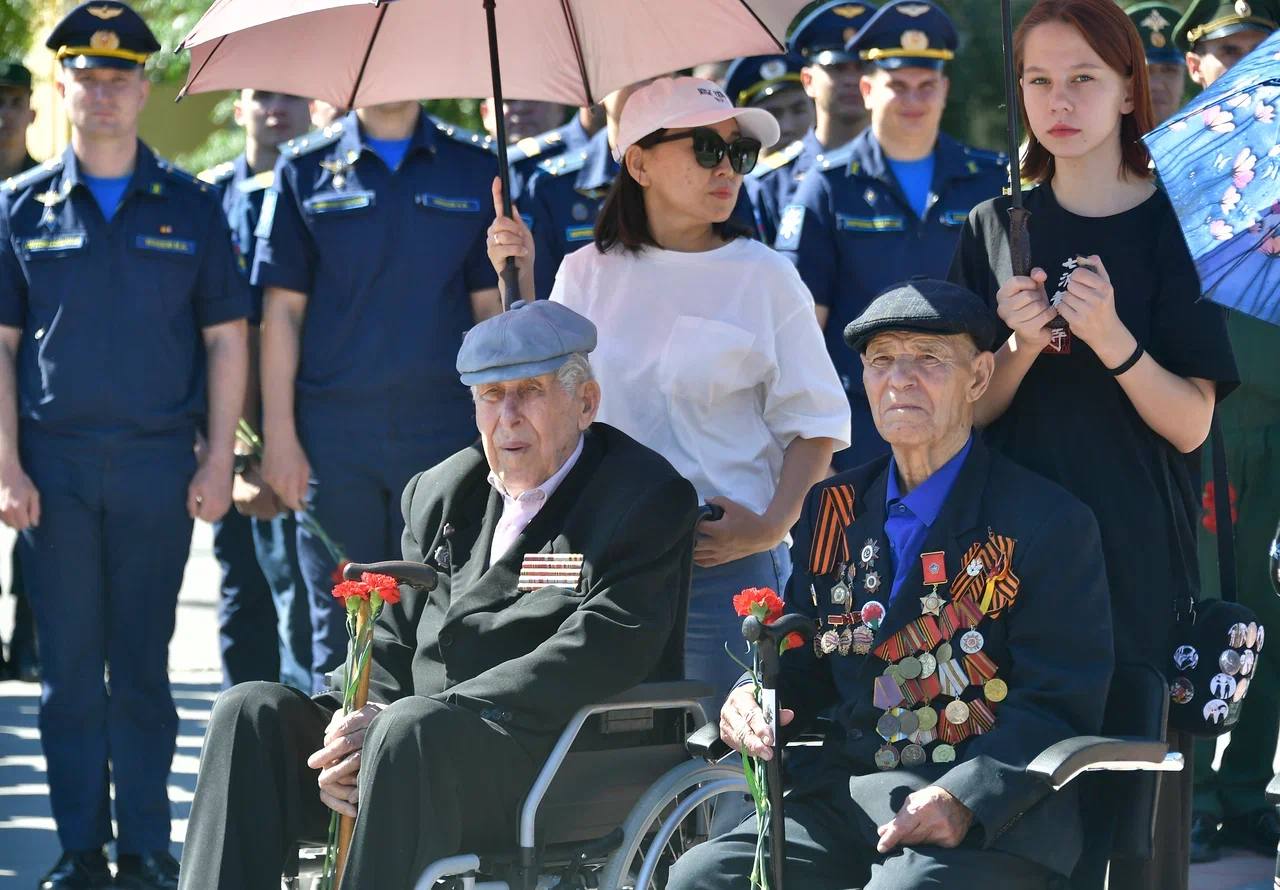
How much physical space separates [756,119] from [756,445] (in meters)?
0.80

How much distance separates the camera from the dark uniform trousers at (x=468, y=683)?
405 cm

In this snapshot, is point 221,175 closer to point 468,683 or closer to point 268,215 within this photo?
point 268,215

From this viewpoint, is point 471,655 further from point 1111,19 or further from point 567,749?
point 1111,19

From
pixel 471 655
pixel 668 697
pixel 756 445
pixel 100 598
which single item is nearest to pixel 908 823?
pixel 668 697

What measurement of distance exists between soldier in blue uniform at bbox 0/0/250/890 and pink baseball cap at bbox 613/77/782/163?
164 cm

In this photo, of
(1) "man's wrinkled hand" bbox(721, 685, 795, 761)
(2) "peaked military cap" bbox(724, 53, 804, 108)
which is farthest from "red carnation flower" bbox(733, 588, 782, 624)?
(2) "peaked military cap" bbox(724, 53, 804, 108)

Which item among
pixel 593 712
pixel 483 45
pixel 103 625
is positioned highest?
pixel 483 45

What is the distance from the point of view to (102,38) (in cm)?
607

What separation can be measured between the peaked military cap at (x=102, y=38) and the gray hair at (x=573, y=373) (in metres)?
2.09

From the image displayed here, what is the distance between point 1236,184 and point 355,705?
2.02 metres

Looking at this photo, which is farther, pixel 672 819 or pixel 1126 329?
pixel 672 819

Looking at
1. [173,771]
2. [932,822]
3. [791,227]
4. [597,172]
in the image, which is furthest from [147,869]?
[932,822]

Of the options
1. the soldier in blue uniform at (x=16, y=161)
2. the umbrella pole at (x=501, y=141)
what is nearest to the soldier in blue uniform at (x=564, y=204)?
the umbrella pole at (x=501, y=141)

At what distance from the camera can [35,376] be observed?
6008 millimetres
